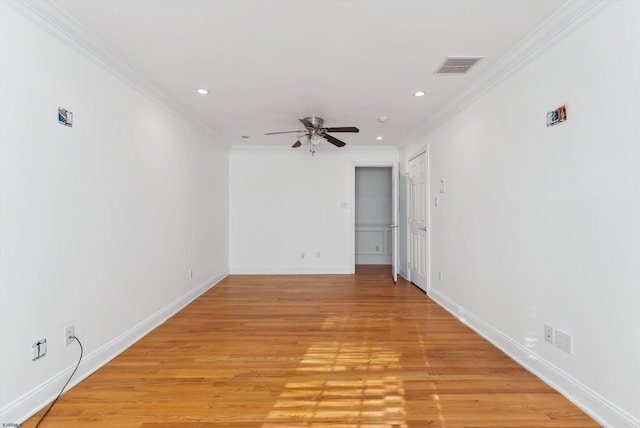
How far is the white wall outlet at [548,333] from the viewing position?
82.1 inches

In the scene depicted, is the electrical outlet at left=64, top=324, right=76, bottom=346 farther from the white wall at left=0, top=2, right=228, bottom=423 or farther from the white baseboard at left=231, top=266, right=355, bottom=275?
the white baseboard at left=231, top=266, right=355, bottom=275

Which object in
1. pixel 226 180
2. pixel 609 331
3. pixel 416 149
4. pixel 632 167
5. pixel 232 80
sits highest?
pixel 232 80

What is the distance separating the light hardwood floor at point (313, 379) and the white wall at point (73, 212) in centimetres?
27

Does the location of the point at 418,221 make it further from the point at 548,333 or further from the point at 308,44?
the point at 308,44

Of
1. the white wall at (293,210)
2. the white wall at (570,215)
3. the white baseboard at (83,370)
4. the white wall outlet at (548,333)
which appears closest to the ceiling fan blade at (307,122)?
the white wall at (293,210)

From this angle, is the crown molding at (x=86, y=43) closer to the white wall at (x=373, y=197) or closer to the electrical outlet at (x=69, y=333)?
the electrical outlet at (x=69, y=333)

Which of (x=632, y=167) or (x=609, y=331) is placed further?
(x=609, y=331)

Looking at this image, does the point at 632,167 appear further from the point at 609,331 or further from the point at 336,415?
the point at 336,415

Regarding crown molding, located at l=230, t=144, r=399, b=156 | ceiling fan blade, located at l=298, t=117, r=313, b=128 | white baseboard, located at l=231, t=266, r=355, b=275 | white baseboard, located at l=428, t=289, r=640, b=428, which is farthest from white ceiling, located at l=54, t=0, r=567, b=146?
white baseboard, located at l=231, t=266, r=355, b=275

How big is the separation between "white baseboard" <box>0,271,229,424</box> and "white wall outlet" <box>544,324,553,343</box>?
341 cm

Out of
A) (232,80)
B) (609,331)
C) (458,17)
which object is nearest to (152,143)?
(232,80)

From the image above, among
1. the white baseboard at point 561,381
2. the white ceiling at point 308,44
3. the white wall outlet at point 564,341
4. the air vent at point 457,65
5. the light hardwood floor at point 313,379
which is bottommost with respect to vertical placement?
the light hardwood floor at point 313,379

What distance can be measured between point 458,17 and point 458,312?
9.63ft

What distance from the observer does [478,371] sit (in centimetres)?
227
